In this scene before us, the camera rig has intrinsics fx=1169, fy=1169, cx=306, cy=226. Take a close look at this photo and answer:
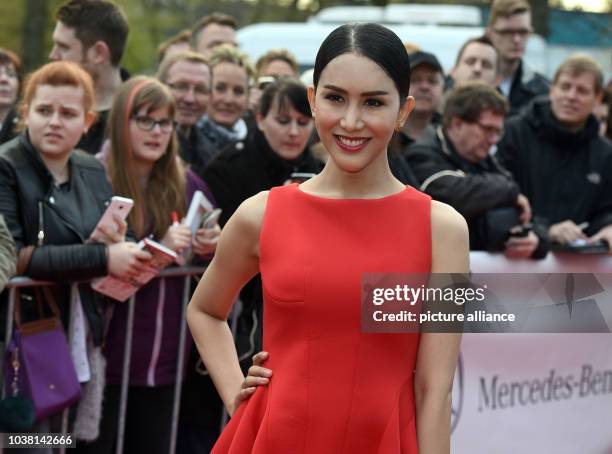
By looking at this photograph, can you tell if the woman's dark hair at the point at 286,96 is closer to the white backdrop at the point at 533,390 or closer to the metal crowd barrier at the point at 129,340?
the metal crowd barrier at the point at 129,340

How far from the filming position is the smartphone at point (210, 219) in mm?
5652

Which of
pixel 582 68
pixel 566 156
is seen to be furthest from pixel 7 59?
pixel 582 68

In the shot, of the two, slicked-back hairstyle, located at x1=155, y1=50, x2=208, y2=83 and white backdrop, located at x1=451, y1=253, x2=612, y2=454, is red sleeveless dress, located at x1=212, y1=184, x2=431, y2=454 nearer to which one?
white backdrop, located at x1=451, y1=253, x2=612, y2=454

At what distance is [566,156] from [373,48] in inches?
184

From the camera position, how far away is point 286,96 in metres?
6.14

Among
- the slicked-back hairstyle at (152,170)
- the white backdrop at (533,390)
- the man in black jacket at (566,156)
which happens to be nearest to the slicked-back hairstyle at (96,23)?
the slicked-back hairstyle at (152,170)

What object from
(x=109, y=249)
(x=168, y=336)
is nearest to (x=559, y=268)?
(x=168, y=336)

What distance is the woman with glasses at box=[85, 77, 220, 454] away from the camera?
550 cm

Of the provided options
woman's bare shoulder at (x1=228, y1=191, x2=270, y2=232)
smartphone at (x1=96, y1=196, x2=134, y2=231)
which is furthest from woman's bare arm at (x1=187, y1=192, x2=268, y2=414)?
smartphone at (x1=96, y1=196, x2=134, y2=231)

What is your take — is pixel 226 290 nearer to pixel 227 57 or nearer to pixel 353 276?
pixel 353 276

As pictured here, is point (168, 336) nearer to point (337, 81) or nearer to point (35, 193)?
point (35, 193)

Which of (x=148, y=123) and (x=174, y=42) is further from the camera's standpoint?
(x=174, y=42)

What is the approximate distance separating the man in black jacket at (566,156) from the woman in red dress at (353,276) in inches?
171

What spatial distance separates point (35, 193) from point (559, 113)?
3.81 meters
